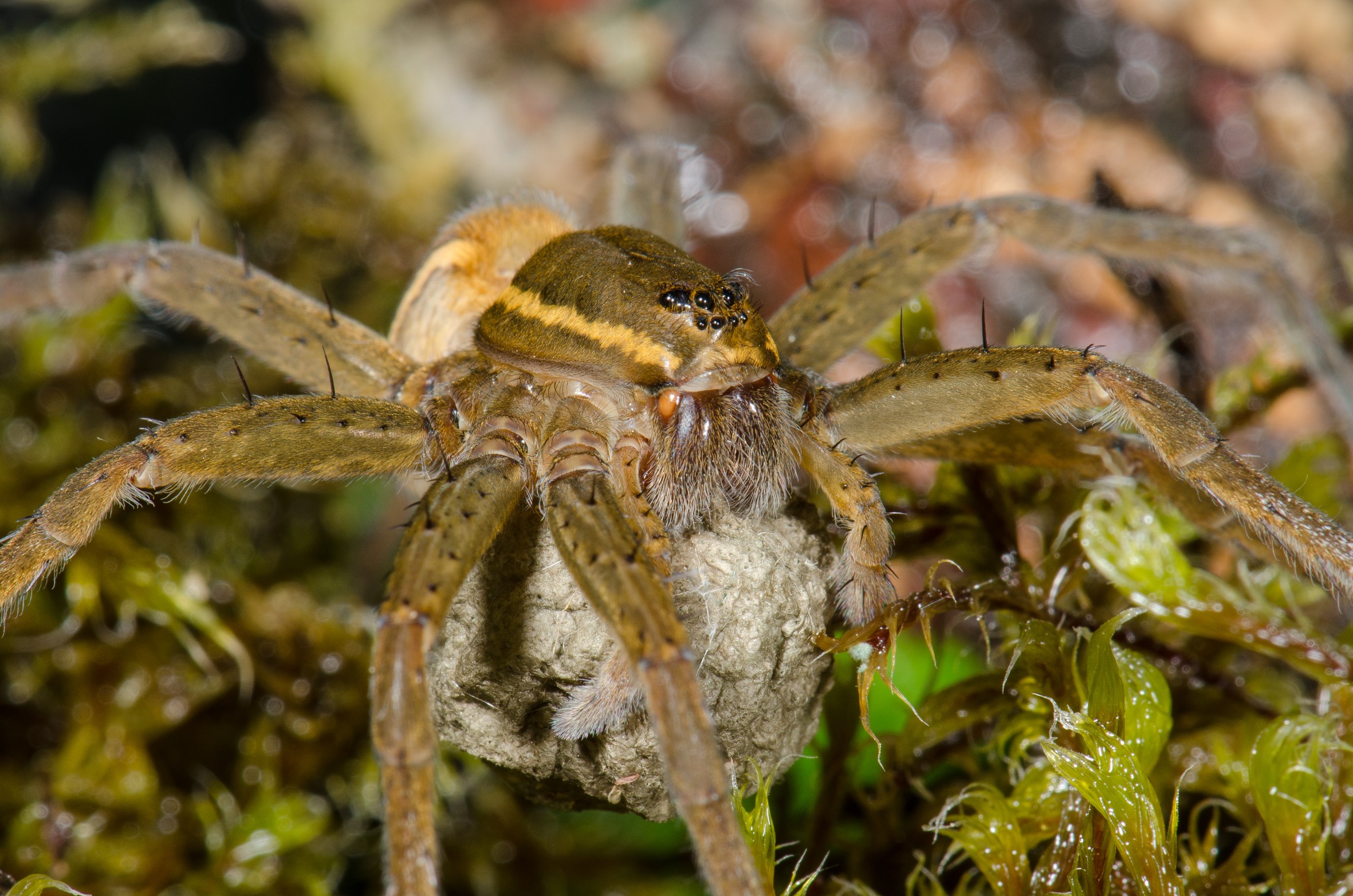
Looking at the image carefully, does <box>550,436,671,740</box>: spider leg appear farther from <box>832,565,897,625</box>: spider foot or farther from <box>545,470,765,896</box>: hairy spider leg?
<box>832,565,897,625</box>: spider foot

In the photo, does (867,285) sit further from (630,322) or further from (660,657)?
(660,657)

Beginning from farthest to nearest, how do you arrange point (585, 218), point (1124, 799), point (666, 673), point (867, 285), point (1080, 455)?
point (585, 218) < point (867, 285) < point (1080, 455) < point (1124, 799) < point (666, 673)

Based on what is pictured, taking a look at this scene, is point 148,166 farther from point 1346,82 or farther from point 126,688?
point 1346,82

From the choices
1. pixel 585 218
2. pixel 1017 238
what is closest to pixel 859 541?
pixel 1017 238

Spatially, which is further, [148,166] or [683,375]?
[148,166]

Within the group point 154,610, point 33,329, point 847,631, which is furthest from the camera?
point 33,329

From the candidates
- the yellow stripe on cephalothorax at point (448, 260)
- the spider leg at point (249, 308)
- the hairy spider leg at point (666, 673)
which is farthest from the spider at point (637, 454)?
the yellow stripe on cephalothorax at point (448, 260)

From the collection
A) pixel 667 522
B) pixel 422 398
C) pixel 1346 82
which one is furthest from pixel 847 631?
pixel 1346 82
